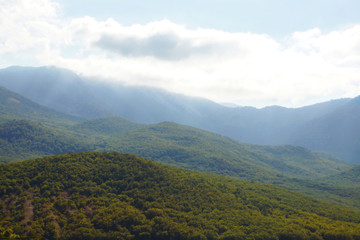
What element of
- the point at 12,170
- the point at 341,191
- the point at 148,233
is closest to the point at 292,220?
the point at 148,233

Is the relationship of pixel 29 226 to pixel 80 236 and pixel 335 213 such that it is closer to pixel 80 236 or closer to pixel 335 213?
pixel 80 236

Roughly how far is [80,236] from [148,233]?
14811 mm

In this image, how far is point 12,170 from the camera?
67438 millimetres

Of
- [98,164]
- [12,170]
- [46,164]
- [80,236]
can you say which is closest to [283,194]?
[98,164]

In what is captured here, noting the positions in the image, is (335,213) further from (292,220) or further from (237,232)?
(237,232)

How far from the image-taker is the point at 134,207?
2625 inches

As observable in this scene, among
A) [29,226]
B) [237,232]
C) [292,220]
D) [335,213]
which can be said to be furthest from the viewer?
[335,213]

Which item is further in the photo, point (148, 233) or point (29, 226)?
point (148, 233)

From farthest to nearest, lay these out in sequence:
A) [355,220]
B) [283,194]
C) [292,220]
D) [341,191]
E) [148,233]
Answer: [341,191] < [283,194] < [355,220] < [292,220] < [148,233]

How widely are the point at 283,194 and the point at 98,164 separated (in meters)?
76.4

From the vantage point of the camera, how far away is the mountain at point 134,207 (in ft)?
181

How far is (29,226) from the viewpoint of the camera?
51.2m

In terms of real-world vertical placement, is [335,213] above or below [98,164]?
below

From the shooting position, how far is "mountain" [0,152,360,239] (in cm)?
5506
